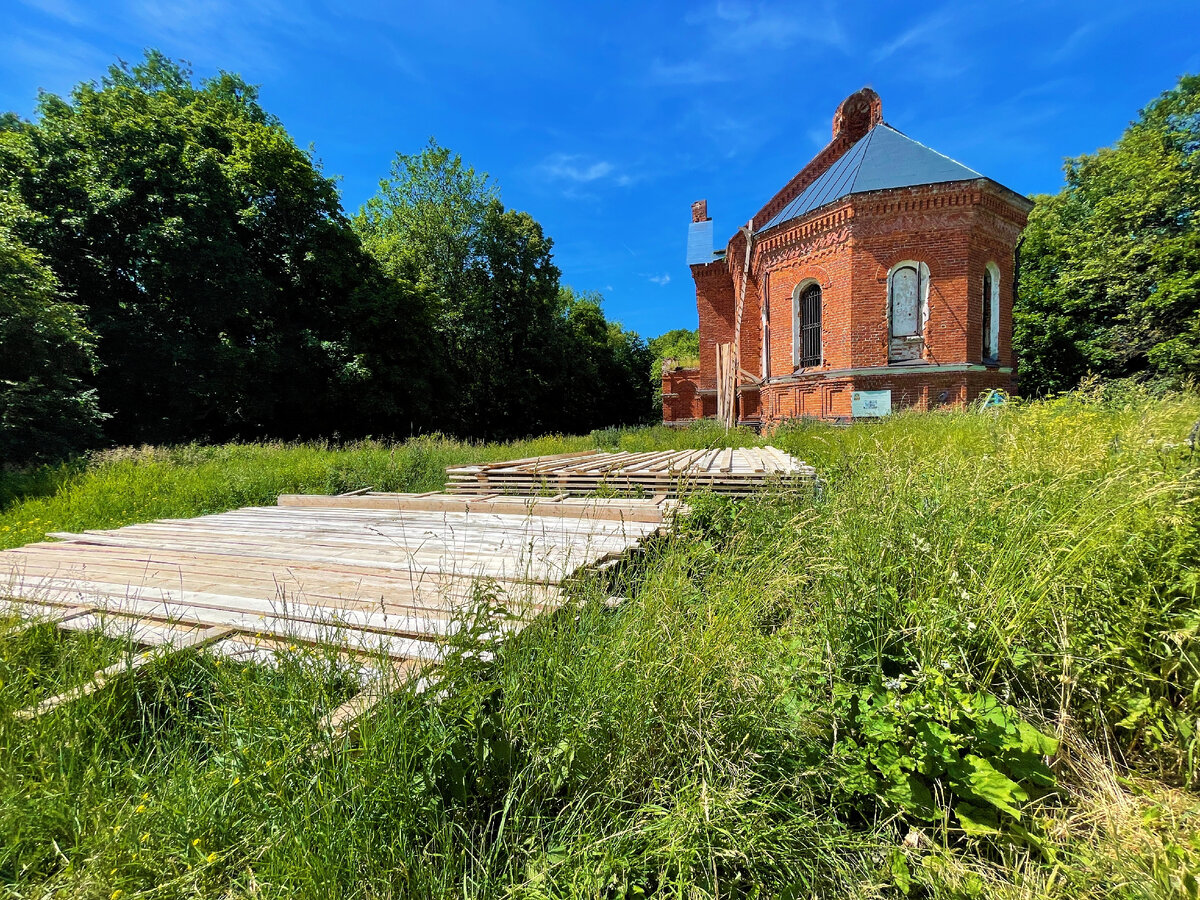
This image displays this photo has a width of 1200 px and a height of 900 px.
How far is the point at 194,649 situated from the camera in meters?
1.84

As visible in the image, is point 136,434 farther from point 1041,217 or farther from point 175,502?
point 1041,217

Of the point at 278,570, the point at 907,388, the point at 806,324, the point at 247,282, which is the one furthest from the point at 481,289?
the point at 278,570

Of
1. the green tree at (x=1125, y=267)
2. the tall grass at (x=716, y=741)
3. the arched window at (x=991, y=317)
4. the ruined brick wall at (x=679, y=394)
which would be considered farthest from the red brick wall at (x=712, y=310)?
the tall grass at (x=716, y=741)

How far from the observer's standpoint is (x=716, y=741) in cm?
168

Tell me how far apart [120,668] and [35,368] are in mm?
12547

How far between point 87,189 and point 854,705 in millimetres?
21413

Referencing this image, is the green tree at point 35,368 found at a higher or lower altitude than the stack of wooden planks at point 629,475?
higher

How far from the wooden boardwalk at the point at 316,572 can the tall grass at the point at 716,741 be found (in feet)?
0.73

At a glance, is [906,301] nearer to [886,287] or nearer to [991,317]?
[886,287]

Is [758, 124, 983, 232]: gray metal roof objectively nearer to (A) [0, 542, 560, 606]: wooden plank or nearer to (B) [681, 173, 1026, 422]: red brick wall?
(B) [681, 173, 1026, 422]: red brick wall

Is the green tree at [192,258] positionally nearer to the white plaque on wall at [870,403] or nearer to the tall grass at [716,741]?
the white plaque on wall at [870,403]

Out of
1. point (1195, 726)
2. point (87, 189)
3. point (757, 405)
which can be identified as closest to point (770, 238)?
point (757, 405)

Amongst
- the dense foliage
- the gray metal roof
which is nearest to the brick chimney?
the gray metal roof

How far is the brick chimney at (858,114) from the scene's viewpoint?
17.2m
